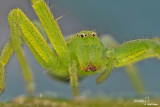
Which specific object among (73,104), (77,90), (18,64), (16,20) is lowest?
(73,104)

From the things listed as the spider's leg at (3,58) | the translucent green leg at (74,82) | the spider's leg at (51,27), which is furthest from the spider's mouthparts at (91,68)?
the spider's leg at (3,58)

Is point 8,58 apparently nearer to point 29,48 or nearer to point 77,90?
point 29,48

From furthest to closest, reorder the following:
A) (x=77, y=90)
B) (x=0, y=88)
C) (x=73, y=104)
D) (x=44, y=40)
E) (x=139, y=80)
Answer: (x=139, y=80), (x=44, y=40), (x=0, y=88), (x=77, y=90), (x=73, y=104)

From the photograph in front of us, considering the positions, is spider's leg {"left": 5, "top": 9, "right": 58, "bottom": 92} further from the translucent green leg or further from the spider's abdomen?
the translucent green leg

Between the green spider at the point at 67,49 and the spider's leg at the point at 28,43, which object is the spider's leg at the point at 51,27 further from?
the spider's leg at the point at 28,43

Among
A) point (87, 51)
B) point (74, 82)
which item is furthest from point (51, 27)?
point (74, 82)

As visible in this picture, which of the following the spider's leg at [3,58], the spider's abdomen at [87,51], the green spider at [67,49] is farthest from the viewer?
the spider's abdomen at [87,51]

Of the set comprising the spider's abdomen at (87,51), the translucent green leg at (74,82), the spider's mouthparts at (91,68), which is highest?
the spider's abdomen at (87,51)

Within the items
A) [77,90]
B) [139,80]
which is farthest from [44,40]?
[139,80]
